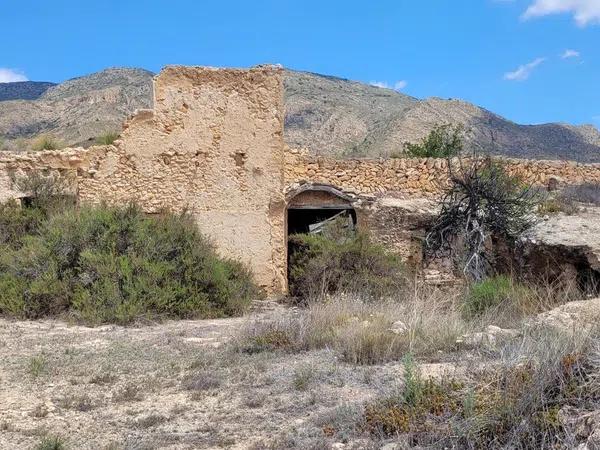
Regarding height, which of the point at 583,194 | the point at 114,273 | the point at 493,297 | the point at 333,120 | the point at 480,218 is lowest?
the point at 493,297

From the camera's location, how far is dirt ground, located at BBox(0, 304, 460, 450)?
4.80 metres

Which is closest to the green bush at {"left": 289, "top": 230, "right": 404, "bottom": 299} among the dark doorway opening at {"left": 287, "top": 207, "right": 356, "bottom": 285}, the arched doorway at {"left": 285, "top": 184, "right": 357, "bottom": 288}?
the arched doorway at {"left": 285, "top": 184, "right": 357, "bottom": 288}

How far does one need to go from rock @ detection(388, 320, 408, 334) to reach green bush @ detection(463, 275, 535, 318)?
2060mm

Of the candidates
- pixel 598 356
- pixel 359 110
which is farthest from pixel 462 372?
pixel 359 110

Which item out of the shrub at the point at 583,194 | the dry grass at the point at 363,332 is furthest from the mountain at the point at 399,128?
the dry grass at the point at 363,332

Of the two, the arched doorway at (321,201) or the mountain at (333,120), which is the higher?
the mountain at (333,120)

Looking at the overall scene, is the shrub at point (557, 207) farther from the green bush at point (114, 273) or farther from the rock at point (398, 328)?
the rock at point (398, 328)

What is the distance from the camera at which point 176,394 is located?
589 cm

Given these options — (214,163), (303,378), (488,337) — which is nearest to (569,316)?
(488,337)

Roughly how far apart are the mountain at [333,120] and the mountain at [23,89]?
13.7 feet

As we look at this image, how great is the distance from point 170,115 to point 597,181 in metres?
13.3

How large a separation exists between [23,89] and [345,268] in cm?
5012

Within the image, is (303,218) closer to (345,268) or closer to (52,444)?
(345,268)

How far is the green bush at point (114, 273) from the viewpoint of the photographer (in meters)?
10.6
